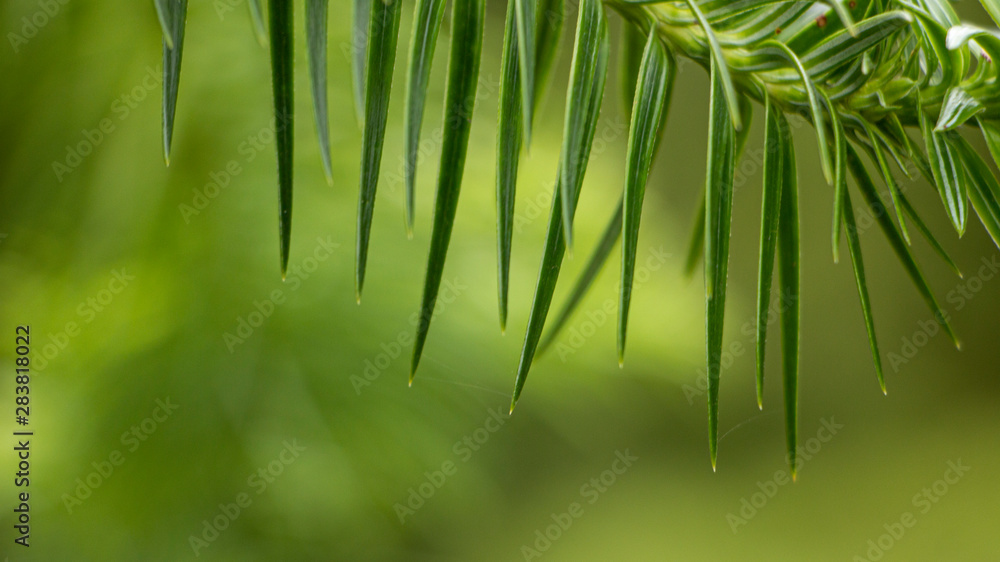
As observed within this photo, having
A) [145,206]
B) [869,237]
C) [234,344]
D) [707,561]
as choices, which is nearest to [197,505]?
[234,344]

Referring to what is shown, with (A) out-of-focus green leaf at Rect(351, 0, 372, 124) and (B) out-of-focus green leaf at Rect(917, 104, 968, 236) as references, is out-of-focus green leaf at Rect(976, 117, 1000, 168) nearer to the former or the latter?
(B) out-of-focus green leaf at Rect(917, 104, 968, 236)

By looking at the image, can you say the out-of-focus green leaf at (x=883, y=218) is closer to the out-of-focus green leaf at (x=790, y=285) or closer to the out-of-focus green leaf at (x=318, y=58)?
the out-of-focus green leaf at (x=790, y=285)

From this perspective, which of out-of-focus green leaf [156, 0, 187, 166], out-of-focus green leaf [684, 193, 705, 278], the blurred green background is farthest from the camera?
the blurred green background

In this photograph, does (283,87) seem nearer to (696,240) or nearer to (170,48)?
(170,48)

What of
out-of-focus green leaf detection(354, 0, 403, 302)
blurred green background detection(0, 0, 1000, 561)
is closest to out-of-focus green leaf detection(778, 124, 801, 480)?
out-of-focus green leaf detection(354, 0, 403, 302)

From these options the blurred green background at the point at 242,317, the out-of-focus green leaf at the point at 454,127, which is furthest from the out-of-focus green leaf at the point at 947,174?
the blurred green background at the point at 242,317

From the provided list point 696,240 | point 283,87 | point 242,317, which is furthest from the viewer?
point 242,317

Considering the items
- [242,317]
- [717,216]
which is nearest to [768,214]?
[717,216]
